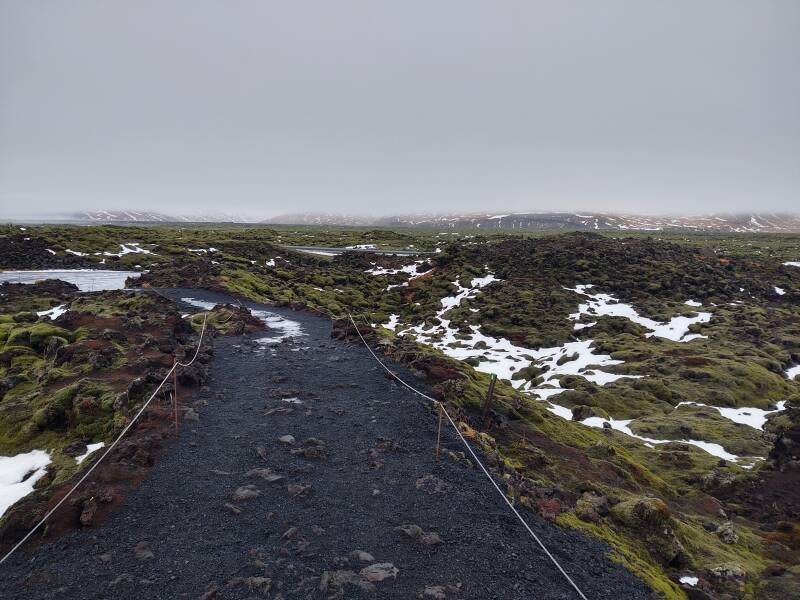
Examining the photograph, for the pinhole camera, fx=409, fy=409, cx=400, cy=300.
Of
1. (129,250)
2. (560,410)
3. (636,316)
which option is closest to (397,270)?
(636,316)

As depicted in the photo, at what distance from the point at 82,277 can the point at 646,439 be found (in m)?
42.0

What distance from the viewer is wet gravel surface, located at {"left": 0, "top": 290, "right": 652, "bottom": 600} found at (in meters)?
6.04

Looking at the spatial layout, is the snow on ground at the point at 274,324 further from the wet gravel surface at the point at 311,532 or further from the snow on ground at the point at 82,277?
the snow on ground at the point at 82,277

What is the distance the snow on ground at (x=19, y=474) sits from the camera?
27.2 feet

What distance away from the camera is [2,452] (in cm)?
985

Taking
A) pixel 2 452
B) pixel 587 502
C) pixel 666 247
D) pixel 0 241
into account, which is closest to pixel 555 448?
pixel 587 502

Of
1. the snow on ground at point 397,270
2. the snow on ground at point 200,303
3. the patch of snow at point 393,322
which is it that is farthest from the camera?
the snow on ground at point 397,270

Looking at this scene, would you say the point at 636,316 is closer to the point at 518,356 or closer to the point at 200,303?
the point at 518,356

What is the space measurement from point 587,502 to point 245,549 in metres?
6.94

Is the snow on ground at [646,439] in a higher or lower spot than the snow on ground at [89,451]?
lower

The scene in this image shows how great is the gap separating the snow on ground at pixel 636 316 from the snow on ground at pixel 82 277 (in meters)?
36.5

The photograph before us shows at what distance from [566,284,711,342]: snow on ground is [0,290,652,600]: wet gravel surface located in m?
25.8

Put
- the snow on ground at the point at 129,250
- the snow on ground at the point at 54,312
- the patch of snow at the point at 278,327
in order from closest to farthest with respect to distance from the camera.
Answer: the patch of snow at the point at 278,327 → the snow on ground at the point at 54,312 → the snow on ground at the point at 129,250

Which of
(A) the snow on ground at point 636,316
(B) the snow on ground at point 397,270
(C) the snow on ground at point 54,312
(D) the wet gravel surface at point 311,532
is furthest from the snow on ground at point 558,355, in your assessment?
(C) the snow on ground at point 54,312
